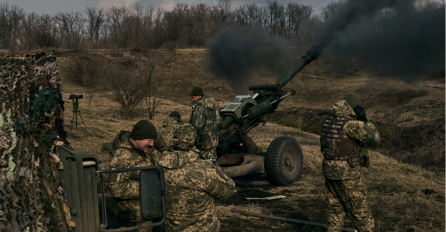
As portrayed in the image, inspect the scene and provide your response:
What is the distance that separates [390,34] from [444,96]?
11.2 m

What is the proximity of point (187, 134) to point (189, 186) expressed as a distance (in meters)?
0.41

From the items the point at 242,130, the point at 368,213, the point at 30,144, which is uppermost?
the point at 30,144

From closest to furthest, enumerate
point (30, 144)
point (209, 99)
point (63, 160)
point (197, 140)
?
point (30, 144)
point (63, 160)
point (197, 140)
point (209, 99)

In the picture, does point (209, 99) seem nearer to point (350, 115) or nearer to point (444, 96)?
point (350, 115)

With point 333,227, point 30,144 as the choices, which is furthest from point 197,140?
point 333,227

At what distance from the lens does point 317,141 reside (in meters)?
12.5

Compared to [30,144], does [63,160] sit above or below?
below

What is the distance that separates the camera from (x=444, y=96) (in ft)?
56.7

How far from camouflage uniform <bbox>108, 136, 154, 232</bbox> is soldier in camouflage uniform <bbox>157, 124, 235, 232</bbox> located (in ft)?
1.94

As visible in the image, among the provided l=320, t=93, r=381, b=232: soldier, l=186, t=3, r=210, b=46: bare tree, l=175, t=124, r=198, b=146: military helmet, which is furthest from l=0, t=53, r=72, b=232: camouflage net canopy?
l=186, t=3, r=210, b=46: bare tree

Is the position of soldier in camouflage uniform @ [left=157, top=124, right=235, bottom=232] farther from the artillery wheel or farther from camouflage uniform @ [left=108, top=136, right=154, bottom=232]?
the artillery wheel

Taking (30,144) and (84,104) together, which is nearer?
(30,144)

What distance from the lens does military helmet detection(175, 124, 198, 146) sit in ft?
9.74

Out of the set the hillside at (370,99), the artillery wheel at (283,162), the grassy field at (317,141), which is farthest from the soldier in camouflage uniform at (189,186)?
the hillside at (370,99)
